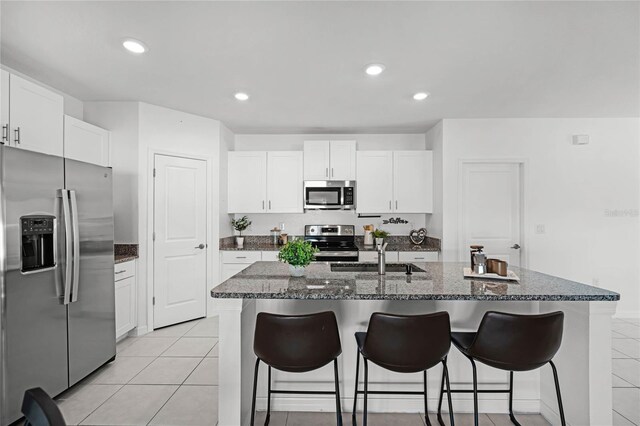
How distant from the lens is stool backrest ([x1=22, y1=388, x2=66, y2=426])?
27.8 inches

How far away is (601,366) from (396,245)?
9.61 feet

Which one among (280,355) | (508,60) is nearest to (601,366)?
(280,355)

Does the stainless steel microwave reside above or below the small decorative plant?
above

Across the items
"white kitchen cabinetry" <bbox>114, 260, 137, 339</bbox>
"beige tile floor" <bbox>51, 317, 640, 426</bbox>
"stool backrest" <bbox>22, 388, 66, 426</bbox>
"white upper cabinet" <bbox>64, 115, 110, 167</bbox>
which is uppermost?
"white upper cabinet" <bbox>64, 115, 110, 167</bbox>

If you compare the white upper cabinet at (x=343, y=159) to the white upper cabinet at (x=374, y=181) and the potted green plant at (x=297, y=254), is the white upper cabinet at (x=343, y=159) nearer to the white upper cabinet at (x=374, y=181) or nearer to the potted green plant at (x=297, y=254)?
the white upper cabinet at (x=374, y=181)

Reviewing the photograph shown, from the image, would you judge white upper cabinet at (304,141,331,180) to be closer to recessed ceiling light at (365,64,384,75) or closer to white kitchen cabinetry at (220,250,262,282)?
white kitchen cabinetry at (220,250,262,282)

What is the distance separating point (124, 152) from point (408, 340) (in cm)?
350

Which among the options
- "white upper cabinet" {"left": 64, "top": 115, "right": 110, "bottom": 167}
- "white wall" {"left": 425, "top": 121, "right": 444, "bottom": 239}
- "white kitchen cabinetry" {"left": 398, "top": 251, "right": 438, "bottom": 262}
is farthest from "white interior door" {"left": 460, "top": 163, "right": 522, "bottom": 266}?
"white upper cabinet" {"left": 64, "top": 115, "right": 110, "bottom": 167}

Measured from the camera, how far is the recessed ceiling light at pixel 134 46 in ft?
7.60

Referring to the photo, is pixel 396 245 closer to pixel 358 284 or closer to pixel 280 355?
pixel 358 284

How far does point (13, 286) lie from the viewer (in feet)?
6.37

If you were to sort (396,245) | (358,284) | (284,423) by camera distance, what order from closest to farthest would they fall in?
(358,284), (284,423), (396,245)

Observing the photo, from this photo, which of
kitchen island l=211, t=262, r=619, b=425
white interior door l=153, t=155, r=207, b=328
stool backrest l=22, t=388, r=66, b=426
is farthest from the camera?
white interior door l=153, t=155, r=207, b=328

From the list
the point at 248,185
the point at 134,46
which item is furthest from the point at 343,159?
the point at 134,46
